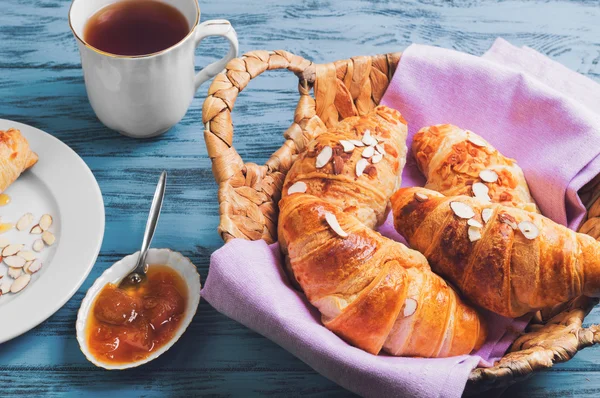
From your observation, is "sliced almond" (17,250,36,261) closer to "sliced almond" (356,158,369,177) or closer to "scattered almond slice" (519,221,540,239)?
"sliced almond" (356,158,369,177)

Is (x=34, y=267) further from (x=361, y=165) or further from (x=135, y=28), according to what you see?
(x=361, y=165)

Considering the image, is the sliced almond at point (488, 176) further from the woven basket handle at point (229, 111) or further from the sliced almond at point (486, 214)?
the woven basket handle at point (229, 111)

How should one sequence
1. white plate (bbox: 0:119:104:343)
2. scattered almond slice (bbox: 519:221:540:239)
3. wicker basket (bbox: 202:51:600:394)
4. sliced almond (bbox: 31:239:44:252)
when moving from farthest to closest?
sliced almond (bbox: 31:239:44:252) < white plate (bbox: 0:119:104:343) < scattered almond slice (bbox: 519:221:540:239) < wicker basket (bbox: 202:51:600:394)

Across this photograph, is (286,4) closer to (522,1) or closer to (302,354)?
(522,1)

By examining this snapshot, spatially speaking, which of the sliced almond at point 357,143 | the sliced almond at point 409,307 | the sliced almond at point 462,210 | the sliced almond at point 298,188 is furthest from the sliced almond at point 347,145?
the sliced almond at point 409,307

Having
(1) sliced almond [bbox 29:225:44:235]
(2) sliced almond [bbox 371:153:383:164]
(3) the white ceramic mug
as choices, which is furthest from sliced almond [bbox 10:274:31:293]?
(2) sliced almond [bbox 371:153:383:164]

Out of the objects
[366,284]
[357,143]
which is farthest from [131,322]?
[357,143]
